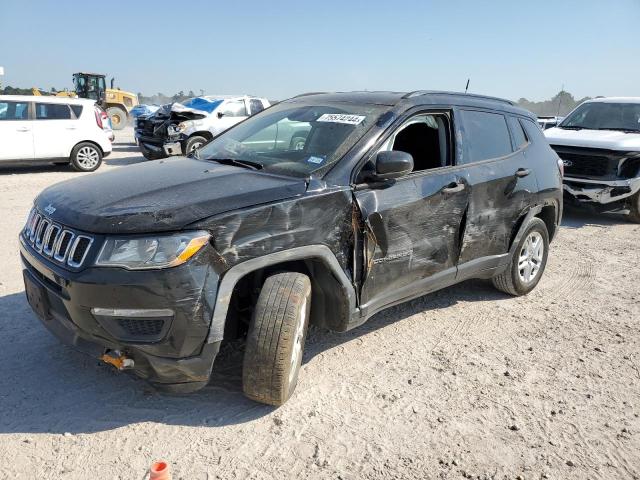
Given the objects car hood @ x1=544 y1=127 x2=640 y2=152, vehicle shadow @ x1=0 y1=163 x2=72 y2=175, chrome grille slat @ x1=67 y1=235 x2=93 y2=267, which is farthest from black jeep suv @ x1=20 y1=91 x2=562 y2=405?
vehicle shadow @ x1=0 y1=163 x2=72 y2=175

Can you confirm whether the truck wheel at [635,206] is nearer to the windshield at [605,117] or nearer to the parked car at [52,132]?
the windshield at [605,117]

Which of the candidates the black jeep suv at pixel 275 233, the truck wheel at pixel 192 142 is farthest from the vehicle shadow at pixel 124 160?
the black jeep suv at pixel 275 233

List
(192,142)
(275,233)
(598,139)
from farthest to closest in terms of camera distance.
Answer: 1. (192,142)
2. (598,139)
3. (275,233)

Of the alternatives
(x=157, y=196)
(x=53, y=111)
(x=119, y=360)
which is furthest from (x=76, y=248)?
(x=53, y=111)

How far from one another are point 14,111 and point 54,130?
0.82 meters

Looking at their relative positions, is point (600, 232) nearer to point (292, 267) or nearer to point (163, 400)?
point (292, 267)

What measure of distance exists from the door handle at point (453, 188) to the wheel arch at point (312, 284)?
111 cm

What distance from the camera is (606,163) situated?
8.16 m

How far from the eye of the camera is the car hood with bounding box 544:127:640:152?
8.09m

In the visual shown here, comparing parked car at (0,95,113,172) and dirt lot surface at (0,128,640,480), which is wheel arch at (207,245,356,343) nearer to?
dirt lot surface at (0,128,640,480)

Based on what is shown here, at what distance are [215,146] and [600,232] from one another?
6.30 m

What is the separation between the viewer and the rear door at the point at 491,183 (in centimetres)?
402

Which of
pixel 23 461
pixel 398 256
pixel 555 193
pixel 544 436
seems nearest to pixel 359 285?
pixel 398 256

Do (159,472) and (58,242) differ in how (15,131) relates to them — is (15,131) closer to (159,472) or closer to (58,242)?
(58,242)
